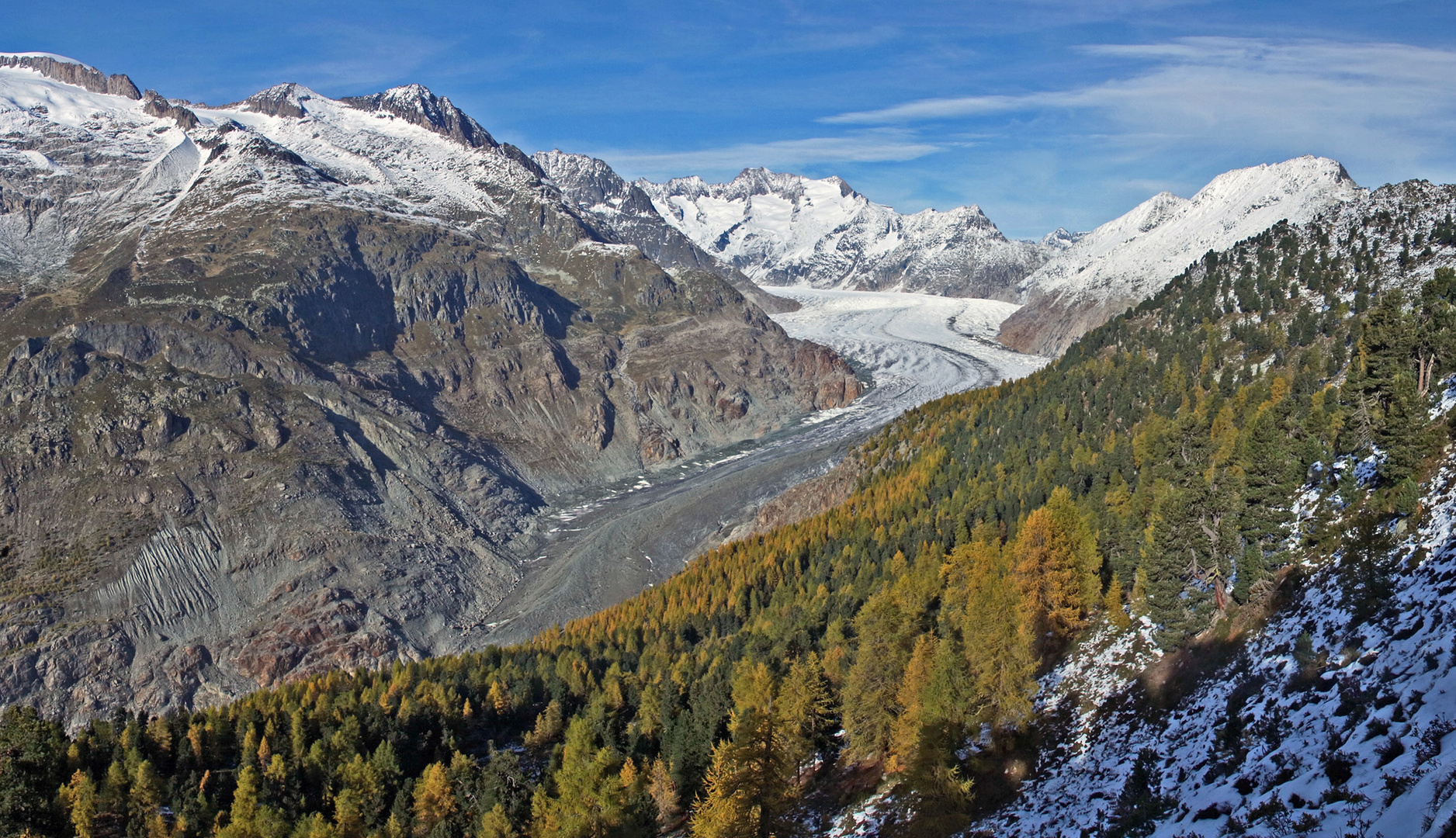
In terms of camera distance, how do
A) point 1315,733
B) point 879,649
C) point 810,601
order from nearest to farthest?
point 1315,733
point 879,649
point 810,601

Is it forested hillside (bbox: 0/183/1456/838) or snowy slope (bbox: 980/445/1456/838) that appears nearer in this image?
snowy slope (bbox: 980/445/1456/838)

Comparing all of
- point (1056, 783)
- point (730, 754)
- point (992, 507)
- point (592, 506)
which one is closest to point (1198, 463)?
point (992, 507)

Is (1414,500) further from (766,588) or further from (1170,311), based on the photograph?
(1170,311)

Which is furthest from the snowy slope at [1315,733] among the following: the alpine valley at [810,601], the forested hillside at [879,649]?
the forested hillside at [879,649]

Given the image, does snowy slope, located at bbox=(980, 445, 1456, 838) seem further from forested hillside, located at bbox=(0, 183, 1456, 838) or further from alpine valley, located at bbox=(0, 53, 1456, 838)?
forested hillside, located at bbox=(0, 183, 1456, 838)

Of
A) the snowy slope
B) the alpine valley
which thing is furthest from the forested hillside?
the snowy slope

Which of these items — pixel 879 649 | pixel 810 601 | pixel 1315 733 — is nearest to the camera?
pixel 1315 733

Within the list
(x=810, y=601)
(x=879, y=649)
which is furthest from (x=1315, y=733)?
(x=810, y=601)

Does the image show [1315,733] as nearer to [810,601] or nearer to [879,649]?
[879,649]
